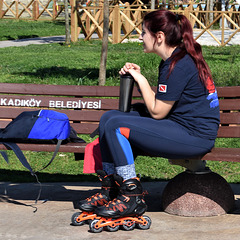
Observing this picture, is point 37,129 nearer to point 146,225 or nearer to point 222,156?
point 146,225

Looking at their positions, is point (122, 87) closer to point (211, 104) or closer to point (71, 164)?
point (211, 104)

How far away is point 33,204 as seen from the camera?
4.72 meters

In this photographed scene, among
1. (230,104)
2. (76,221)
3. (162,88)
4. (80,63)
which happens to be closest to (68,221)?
(76,221)

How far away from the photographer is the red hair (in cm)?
402

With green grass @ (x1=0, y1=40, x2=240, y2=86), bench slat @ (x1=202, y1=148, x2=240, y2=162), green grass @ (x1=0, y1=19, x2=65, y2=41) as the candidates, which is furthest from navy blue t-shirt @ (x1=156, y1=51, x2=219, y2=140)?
green grass @ (x1=0, y1=19, x2=65, y2=41)

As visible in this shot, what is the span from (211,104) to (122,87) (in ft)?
2.14

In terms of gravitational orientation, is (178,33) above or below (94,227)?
above

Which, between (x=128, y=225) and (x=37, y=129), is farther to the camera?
(x=37, y=129)

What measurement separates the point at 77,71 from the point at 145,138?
6.75 m

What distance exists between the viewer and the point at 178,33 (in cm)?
409

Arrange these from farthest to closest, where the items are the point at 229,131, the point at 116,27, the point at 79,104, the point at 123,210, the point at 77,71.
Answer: the point at 116,27, the point at 77,71, the point at 79,104, the point at 229,131, the point at 123,210

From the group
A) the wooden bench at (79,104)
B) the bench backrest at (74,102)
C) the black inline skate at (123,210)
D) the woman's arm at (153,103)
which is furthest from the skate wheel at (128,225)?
the bench backrest at (74,102)

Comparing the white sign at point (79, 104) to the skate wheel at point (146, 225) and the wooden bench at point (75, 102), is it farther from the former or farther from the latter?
the skate wheel at point (146, 225)

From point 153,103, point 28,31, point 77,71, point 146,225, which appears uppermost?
point 153,103
